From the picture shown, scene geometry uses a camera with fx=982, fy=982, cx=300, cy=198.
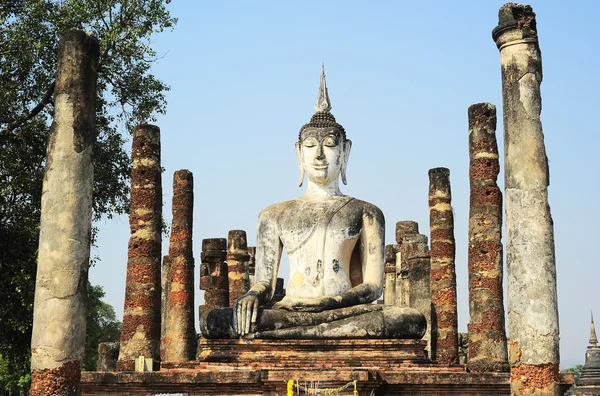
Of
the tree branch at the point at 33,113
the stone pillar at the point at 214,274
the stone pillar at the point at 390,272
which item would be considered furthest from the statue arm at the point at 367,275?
the stone pillar at the point at 390,272

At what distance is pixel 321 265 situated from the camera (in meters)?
→ 12.7

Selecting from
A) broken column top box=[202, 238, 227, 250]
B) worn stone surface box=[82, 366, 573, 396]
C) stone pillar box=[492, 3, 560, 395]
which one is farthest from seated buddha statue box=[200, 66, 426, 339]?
broken column top box=[202, 238, 227, 250]

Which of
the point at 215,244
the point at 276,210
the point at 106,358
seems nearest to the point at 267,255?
the point at 276,210

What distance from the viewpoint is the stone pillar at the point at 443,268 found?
17859mm

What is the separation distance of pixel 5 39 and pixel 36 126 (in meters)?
1.75

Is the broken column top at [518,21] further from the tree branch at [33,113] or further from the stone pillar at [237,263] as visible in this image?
the stone pillar at [237,263]

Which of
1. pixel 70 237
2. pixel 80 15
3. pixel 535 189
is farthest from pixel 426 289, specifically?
pixel 70 237

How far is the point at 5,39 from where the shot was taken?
56.7ft

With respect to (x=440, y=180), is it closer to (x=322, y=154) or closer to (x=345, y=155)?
(x=345, y=155)

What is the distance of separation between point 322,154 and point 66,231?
5.00 meters

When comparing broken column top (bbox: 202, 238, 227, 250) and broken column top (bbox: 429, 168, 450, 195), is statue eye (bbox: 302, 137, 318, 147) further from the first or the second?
broken column top (bbox: 202, 238, 227, 250)

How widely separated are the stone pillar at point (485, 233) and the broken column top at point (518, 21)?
4710 mm

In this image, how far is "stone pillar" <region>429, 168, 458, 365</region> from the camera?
17859 millimetres

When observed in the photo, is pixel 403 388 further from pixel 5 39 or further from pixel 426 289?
pixel 5 39
